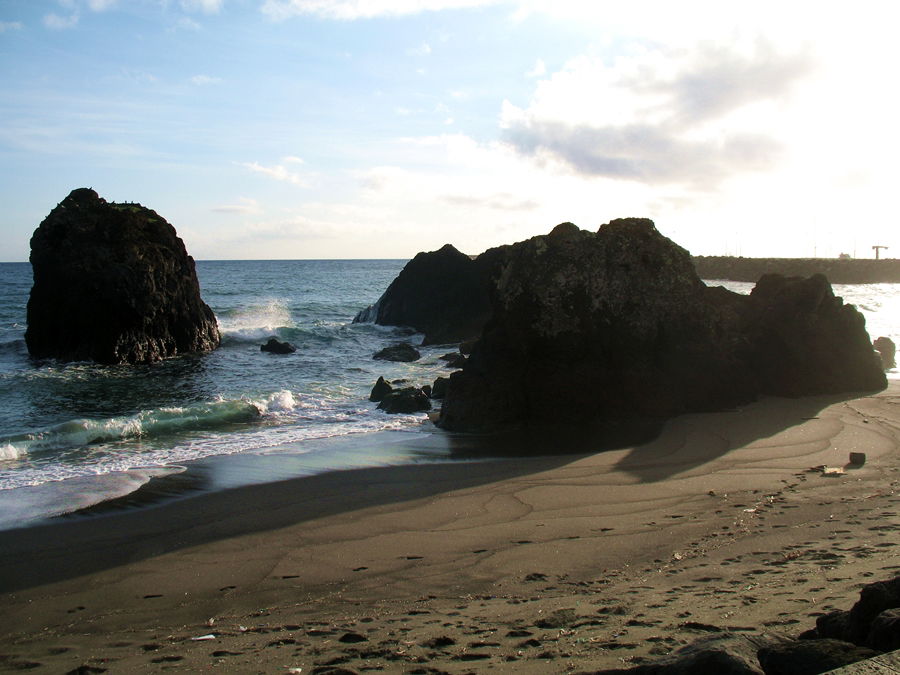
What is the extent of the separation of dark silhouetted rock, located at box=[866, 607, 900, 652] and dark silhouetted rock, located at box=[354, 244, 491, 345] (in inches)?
1084

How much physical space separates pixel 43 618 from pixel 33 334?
23.3 meters

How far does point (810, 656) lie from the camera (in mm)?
3146

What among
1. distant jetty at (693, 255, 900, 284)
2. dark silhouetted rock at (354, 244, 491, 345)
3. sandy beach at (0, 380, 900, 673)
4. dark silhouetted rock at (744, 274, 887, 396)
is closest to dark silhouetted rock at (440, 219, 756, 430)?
dark silhouetted rock at (744, 274, 887, 396)

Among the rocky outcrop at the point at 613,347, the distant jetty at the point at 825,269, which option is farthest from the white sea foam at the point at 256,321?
the distant jetty at the point at 825,269

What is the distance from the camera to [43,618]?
598 centimetres

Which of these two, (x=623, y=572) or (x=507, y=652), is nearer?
(x=507, y=652)

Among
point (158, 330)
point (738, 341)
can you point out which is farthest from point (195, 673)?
point (158, 330)

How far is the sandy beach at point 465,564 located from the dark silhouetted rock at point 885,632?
109 centimetres

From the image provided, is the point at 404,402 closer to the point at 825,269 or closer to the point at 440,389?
the point at 440,389

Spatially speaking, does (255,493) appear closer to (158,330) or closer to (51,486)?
(51,486)

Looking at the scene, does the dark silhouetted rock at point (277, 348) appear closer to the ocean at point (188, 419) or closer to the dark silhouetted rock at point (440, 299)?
the ocean at point (188, 419)

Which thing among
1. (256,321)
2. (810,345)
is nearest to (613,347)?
(810,345)

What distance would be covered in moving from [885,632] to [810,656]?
330mm

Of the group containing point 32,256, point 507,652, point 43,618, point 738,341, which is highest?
point 32,256
